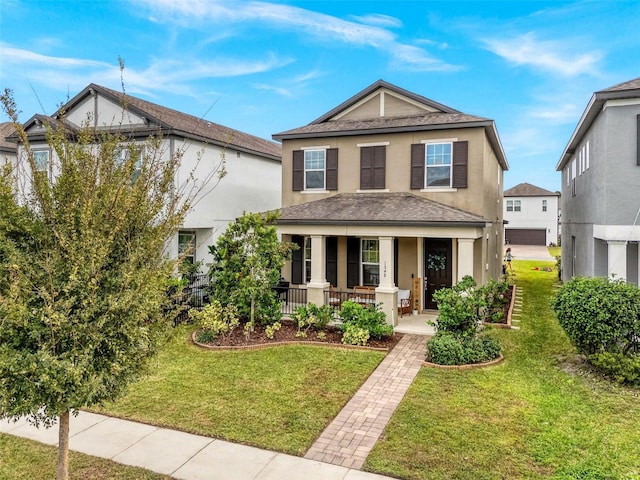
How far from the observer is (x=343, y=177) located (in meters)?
16.0

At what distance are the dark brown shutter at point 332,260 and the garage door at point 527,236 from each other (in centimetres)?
4100

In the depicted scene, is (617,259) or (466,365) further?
(617,259)

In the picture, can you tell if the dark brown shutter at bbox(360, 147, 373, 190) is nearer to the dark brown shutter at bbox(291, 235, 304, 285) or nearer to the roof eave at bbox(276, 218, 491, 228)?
the roof eave at bbox(276, 218, 491, 228)

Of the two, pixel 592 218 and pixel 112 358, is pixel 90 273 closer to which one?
pixel 112 358

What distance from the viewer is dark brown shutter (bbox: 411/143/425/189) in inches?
583

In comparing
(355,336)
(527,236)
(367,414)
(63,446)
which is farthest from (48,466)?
(527,236)

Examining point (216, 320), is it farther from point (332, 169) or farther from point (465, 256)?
point (465, 256)

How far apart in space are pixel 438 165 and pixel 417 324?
5.54 metres

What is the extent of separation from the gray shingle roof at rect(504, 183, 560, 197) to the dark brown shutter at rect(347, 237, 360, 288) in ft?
131

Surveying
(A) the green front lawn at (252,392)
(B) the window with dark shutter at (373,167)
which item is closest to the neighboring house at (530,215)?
(B) the window with dark shutter at (373,167)

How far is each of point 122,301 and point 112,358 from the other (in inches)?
24.7

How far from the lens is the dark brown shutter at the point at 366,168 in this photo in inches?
611

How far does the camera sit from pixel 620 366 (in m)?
8.38

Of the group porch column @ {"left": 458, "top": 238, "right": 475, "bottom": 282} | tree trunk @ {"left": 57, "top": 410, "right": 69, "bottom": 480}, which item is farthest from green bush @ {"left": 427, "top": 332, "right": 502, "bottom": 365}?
tree trunk @ {"left": 57, "top": 410, "right": 69, "bottom": 480}
